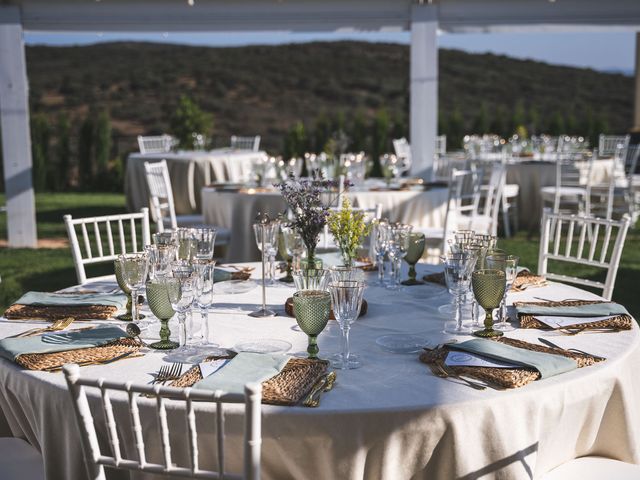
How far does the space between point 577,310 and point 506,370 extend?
0.70m

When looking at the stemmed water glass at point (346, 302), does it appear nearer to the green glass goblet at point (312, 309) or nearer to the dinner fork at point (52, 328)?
the green glass goblet at point (312, 309)

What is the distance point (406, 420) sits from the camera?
5.52ft

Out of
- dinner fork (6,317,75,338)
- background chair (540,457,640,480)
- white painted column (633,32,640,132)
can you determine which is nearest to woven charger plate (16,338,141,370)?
dinner fork (6,317,75,338)

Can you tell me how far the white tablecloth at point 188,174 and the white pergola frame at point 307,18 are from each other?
2106 mm

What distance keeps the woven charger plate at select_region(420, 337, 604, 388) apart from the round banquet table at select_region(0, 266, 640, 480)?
0.03 metres

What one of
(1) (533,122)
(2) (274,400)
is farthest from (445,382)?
(1) (533,122)

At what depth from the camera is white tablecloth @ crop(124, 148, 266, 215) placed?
32.6 feet

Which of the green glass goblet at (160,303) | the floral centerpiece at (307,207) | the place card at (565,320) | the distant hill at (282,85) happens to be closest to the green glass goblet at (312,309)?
the green glass goblet at (160,303)

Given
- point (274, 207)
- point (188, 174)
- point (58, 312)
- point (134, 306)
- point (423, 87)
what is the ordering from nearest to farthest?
1. point (134, 306)
2. point (58, 312)
3. point (274, 207)
4. point (423, 87)
5. point (188, 174)

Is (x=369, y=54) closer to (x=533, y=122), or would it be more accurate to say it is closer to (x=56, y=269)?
(x=533, y=122)

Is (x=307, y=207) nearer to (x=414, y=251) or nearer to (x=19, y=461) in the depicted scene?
(x=414, y=251)

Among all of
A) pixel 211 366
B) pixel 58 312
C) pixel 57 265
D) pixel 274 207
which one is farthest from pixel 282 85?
pixel 211 366

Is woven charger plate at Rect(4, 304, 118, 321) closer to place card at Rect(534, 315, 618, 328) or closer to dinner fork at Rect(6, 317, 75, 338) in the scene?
dinner fork at Rect(6, 317, 75, 338)

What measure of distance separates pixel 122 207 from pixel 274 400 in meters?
10.5
